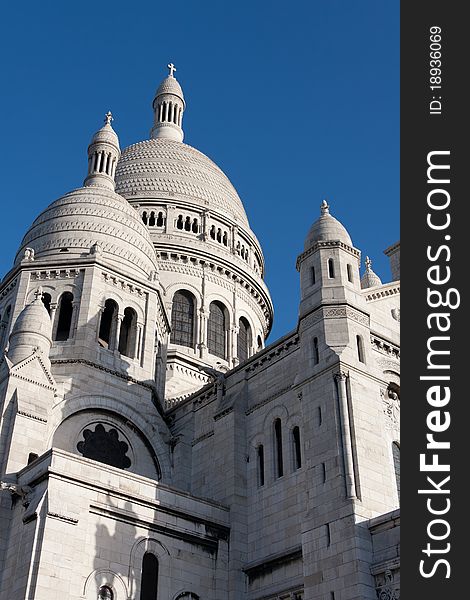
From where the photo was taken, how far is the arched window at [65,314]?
34.2 metres

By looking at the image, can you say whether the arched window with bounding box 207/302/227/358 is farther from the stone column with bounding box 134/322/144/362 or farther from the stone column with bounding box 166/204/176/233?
the stone column with bounding box 134/322/144/362

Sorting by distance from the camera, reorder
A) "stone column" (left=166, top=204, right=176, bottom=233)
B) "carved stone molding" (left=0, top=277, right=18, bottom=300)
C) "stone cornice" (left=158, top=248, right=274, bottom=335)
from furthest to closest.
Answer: "stone column" (left=166, top=204, right=176, bottom=233)
"stone cornice" (left=158, top=248, right=274, bottom=335)
"carved stone molding" (left=0, top=277, right=18, bottom=300)

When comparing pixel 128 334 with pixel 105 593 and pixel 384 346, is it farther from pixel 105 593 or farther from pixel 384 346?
pixel 105 593

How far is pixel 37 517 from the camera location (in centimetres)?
2312

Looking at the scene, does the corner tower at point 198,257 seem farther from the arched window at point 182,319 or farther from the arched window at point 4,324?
the arched window at point 4,324

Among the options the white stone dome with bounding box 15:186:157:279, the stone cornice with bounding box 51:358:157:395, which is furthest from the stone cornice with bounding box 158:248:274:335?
the stone cornice with bounding box 51:358:157:395

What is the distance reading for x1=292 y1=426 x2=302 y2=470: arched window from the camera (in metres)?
27.2

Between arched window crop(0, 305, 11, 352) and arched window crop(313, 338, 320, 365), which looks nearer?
arched window crop(313, 338, 320, 365)

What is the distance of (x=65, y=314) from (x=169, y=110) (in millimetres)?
33688

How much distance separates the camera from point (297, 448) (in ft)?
90.5

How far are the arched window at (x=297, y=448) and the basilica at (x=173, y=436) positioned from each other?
85 millimetres

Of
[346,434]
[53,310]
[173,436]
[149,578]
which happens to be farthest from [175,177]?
[149,578]

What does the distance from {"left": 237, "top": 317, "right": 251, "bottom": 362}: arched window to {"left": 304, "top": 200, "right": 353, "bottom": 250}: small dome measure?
18655mm

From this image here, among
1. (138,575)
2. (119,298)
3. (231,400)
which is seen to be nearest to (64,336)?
(119,298)
